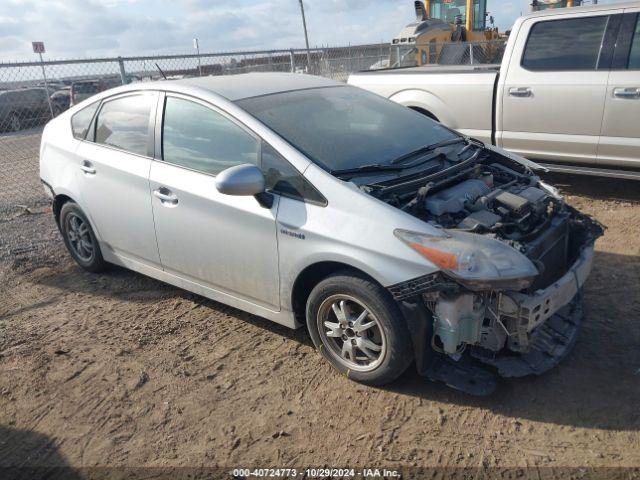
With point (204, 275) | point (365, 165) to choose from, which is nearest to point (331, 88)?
point (365, 165)

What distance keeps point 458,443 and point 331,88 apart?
283cm

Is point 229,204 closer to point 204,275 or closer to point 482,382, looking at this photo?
point 204,275

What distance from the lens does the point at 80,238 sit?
5.17 meters

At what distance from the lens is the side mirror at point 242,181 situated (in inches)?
127

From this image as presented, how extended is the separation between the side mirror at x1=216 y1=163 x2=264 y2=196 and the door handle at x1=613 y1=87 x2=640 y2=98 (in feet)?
14.5

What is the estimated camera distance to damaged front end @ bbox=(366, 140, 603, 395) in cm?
284

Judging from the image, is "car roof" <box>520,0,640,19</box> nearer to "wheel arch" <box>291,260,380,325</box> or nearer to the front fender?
the front fender

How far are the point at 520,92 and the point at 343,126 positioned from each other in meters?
3.43

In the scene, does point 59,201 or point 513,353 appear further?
point 59,201

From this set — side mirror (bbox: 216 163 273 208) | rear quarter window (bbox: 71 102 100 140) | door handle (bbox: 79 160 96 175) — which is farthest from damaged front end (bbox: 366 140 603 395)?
rear quarter window (bbox: 71 102 100 140)

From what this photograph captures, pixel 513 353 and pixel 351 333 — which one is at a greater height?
pixel 351 333

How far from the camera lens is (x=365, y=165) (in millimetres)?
3475

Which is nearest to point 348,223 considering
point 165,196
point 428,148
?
point 428,148

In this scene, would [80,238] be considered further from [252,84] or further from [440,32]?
[440,32]
